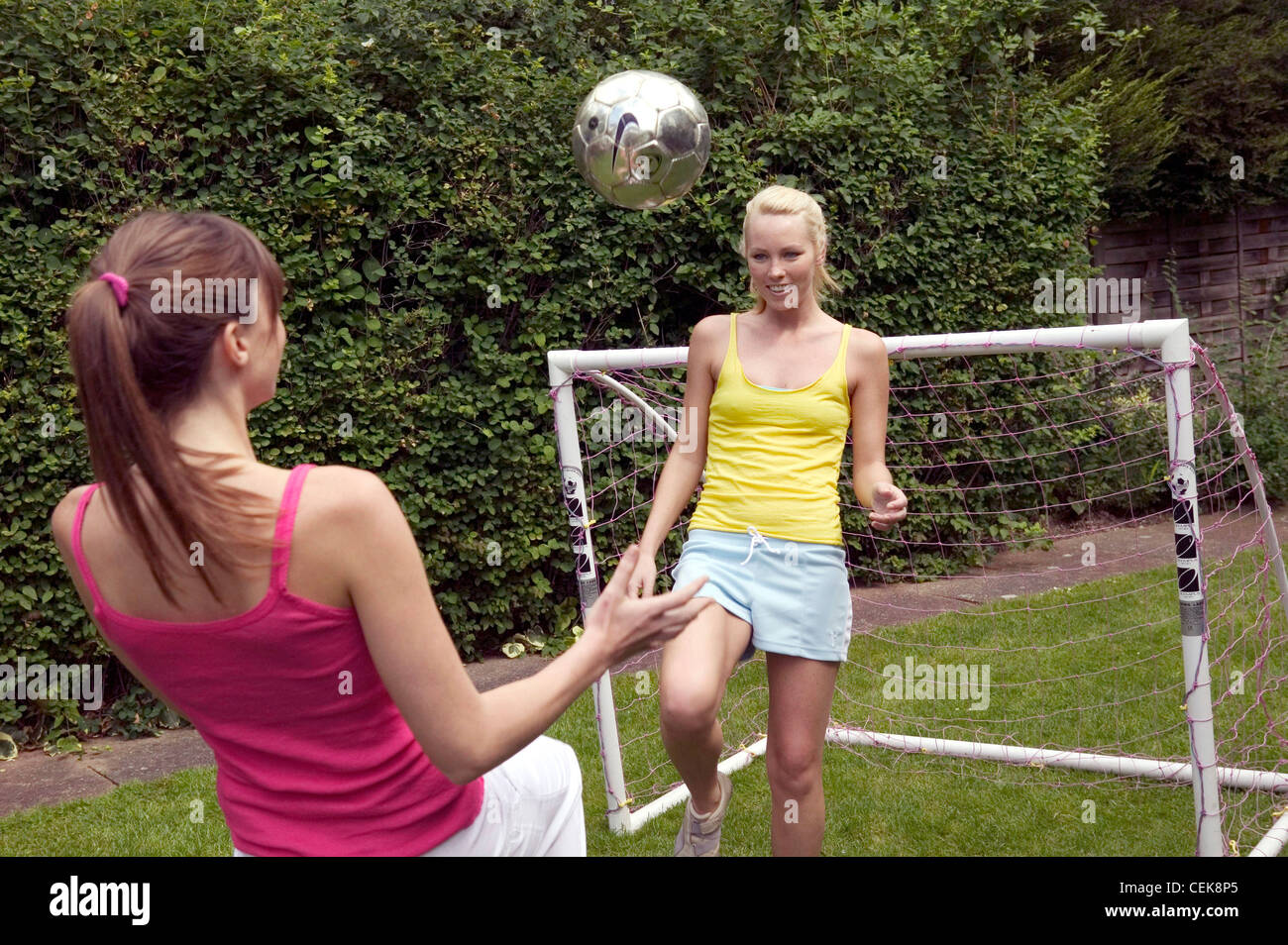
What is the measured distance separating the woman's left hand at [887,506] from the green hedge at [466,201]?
3074 millimetres

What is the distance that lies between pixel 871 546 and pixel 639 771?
3033 mm

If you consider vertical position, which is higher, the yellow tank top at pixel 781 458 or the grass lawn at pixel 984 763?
the yellow tank top at pixel 781 458

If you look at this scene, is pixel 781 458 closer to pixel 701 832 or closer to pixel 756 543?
pixel 756 543

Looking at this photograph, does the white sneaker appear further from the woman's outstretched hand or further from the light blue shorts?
the woman's outstretched hand

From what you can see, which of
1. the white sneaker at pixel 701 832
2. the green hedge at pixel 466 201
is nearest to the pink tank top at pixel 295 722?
the white sneaker at pixel 701 832

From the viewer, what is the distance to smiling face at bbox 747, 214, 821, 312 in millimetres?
3299

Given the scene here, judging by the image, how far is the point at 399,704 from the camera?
145 cm

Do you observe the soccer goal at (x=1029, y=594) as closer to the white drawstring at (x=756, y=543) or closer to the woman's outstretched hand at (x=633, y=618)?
the white drawstring at (x=756, y=543)

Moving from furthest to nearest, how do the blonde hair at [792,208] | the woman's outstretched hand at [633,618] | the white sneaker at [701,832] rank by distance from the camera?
the white sneaker at [701,832] < the blonde hair at [792,208] < the woman's outstretched hand at [633,618]

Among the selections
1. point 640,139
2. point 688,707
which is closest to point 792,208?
point 640,139

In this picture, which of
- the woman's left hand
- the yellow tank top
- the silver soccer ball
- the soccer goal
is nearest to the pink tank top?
the woman's left hand

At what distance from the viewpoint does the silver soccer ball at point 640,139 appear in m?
3.68

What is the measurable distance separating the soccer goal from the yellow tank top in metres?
0.60
